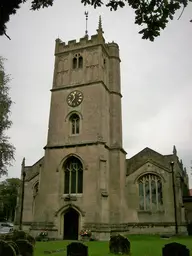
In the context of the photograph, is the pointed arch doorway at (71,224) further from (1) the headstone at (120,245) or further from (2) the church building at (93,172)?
(1) the headstone at (120,245)

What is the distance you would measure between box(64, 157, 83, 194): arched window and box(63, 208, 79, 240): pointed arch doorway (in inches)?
66.1

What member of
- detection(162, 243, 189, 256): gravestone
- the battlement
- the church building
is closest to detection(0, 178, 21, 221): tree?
the church building

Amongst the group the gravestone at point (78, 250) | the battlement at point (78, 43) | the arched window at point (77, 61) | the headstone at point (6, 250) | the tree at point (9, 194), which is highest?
the battlement at point (78, 43)

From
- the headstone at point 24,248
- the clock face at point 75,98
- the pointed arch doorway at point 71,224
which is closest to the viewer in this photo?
the headstone at point 24,248

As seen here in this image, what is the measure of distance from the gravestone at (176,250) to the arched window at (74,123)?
664 inches

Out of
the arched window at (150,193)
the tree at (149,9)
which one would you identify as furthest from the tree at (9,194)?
the tree at (149,9)

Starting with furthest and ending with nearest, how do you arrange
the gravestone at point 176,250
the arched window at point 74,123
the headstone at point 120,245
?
the arched window at point 74,123
the headstone at point 120,245
the gravestone at point 176,250

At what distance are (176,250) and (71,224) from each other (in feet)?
47.7

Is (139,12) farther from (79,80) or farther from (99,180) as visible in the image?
(79,80)

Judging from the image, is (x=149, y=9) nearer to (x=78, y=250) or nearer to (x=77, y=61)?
(x=78, y=250)

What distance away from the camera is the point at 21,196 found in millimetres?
29297

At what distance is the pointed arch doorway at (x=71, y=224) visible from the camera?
23587 mm

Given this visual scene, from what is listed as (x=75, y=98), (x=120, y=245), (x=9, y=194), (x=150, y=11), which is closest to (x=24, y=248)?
(x=120, y=245)

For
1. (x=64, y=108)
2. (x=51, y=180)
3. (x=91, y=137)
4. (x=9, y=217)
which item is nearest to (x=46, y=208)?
(x=51, y=180)
